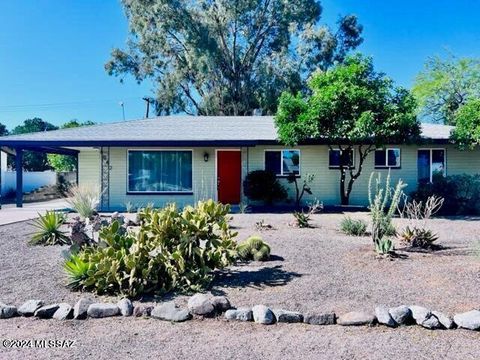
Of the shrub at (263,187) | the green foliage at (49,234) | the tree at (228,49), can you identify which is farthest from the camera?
the tree at (228,49)

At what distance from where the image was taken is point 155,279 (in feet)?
16.6

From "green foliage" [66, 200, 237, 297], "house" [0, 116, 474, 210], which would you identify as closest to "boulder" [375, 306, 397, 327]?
"green foliage" [66, 200, 237, 297]

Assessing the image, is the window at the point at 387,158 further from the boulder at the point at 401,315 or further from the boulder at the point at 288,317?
the boulder at the point at 288,317

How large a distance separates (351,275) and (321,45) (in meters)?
24.1

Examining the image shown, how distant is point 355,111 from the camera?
12531 mm

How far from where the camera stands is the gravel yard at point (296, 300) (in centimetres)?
361

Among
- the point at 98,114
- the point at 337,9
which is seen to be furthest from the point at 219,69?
the point at 98,114

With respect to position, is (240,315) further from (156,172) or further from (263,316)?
(156,172)

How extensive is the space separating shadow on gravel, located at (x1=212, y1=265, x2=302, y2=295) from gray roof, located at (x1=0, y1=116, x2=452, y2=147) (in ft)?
29.1

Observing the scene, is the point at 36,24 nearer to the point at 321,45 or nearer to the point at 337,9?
the point at 321,45

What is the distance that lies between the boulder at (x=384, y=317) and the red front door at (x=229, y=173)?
1181cm

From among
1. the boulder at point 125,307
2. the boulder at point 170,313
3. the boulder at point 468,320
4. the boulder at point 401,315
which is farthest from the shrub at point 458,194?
the boulder at point 125,307

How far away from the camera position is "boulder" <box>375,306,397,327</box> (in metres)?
4.12

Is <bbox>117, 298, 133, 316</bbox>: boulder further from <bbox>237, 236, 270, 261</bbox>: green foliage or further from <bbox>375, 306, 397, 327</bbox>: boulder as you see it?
<bbox>375, 306, 397, 327</bbox>: boulder
